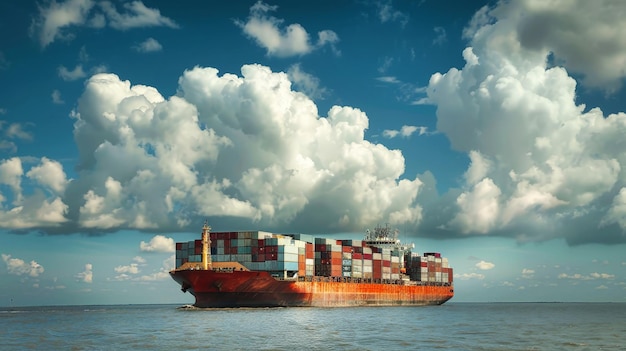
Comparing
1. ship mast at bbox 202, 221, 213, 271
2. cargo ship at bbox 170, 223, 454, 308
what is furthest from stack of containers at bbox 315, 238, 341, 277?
ship mast at bbox 202, 221, 213, 271

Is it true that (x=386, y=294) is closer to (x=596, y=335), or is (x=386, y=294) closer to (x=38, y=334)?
(x=596, y=335)

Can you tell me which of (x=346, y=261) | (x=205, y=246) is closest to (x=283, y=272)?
(x=205, y=246)

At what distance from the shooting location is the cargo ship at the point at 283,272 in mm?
100938

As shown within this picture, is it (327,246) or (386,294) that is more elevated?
(327,246)

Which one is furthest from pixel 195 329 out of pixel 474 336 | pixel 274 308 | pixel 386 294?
pixel 386 294

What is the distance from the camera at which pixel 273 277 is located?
104125 mm

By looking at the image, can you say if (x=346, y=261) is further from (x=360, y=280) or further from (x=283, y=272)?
(x=283, y=272)

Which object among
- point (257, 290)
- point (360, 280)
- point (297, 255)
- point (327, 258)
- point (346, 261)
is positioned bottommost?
point (257, 290)

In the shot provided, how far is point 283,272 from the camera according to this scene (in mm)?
107562

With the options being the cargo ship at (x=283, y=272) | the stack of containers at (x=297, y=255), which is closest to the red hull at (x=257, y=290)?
the cargo ship at (x=283, y=272)

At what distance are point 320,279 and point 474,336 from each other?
54.8 m

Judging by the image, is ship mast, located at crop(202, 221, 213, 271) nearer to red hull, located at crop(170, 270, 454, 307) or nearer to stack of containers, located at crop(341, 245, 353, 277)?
red hull, located at crop(170, 270, 454, 307)

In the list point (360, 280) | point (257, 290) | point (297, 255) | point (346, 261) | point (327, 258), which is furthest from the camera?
point (360, 280)

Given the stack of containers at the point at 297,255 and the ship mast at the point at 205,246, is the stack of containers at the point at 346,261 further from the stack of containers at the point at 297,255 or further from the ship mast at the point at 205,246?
the ship mast at the point at 205,246
